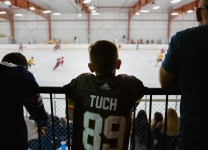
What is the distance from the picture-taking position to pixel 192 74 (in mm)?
1233

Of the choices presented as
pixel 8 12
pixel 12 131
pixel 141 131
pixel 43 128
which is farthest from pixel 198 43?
pixel 8 12

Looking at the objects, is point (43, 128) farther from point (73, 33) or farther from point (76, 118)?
point (73, 33)

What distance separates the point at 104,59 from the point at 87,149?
1.97 feet

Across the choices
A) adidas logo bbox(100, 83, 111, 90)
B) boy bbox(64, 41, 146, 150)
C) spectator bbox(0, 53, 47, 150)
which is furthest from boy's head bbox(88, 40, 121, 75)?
spectator bbox(0, 53, 47, 150)

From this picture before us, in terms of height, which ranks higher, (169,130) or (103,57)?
(103,57)

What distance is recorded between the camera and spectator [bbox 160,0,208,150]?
1.19 metres

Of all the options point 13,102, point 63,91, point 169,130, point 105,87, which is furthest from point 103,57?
point 169,130

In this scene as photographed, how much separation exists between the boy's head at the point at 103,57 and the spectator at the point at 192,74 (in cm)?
33

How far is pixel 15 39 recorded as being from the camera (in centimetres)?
3275

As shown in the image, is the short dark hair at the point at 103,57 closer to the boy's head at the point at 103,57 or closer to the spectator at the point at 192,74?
the boy's head at the point at 103,57

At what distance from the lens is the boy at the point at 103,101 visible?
141 cm

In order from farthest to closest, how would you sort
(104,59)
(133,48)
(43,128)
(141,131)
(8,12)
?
(8,12) < (133,48) < (141,131) < (43,128) < (104,59)

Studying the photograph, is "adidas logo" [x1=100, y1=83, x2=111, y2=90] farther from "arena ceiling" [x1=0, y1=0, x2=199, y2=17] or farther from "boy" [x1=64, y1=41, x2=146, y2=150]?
"arena ceiling" [x1=0, y1=0, x2=199, y2=17]

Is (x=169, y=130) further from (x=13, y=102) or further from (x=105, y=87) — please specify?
(x=13, y=102)
